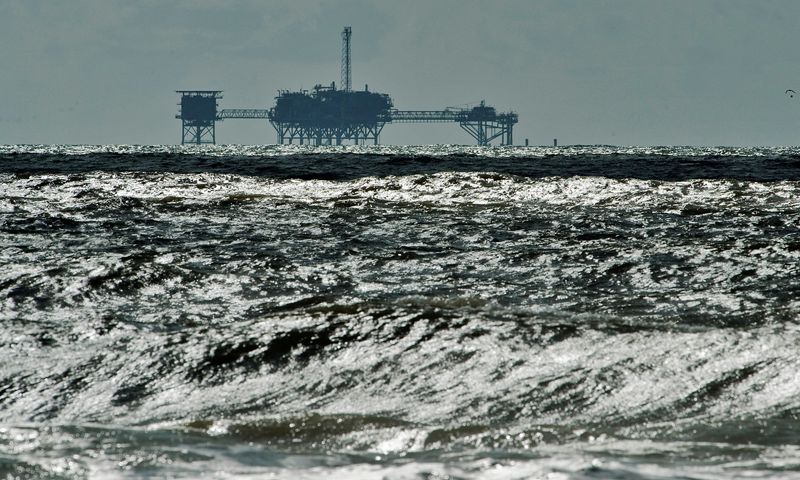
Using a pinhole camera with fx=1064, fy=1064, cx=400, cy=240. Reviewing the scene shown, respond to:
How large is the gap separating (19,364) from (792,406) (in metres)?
4.22

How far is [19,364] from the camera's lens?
6.18 meters

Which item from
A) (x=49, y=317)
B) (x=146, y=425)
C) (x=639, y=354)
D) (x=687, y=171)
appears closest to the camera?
(x=146, y=425)

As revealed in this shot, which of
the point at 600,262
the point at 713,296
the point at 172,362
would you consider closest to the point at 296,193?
the point at 600,262

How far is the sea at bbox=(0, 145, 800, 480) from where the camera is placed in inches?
161

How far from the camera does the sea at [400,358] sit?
4098 mm

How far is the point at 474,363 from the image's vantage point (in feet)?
19.6

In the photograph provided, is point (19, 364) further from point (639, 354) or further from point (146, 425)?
point (639, 354)

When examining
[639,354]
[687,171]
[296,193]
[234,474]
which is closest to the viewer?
[234,474]

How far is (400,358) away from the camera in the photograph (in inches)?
241

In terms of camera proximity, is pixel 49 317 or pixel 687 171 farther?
pixel 687 171

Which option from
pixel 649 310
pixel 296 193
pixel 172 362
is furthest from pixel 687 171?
pixel 172 362

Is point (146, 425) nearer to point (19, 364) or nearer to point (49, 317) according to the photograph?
point (19, 364)

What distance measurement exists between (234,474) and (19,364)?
2895 millimetres

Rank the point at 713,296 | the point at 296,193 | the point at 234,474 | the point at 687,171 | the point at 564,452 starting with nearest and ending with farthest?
the point at 234,474
the point at 564,452
the point at 713,296
the point at 296,193
the point at 687,171
